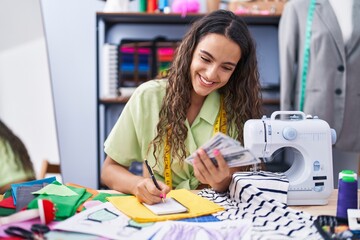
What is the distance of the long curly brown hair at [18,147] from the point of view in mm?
2520

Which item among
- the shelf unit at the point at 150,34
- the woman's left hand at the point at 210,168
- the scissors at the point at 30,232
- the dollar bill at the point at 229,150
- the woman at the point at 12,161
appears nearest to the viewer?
the scissors at the point at 30,232

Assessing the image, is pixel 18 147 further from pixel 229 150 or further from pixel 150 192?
pixel 229 150

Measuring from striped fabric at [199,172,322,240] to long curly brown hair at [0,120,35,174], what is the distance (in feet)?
4.55

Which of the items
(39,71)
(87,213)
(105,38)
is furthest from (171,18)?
(87,213)

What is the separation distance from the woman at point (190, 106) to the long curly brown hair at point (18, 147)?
936 mm

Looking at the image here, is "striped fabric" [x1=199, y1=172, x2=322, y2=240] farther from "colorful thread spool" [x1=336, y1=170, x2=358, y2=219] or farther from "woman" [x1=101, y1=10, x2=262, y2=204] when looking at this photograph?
"woman" [x1=101, y1=10, x2=262, y2=204]

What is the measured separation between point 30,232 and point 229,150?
571 mm

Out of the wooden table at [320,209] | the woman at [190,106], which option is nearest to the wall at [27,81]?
the woman at [190,106]

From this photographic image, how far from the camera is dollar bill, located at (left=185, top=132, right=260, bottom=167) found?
126cm

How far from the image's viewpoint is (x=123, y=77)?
329 centimetres

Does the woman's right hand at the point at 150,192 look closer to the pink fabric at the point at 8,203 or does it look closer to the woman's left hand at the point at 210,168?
the woman's left hand at the point at 210,168

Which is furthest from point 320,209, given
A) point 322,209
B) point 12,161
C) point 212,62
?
point 12,161

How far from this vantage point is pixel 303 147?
1515 mm

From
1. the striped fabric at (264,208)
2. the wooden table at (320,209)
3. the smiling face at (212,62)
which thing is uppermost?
the smiling face at (212,62)
